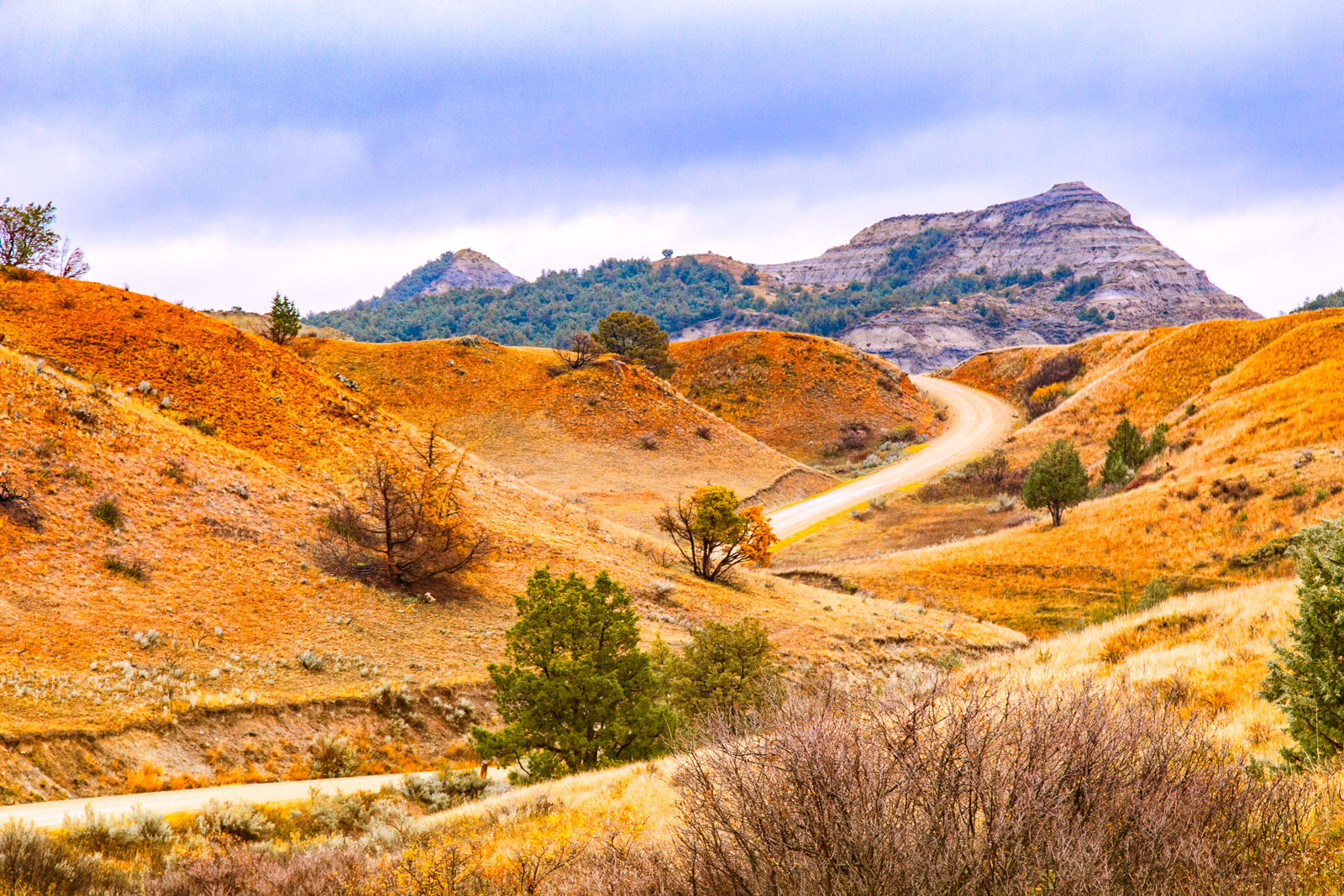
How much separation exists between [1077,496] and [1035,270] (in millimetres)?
161076

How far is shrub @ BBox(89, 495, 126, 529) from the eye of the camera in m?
14.6

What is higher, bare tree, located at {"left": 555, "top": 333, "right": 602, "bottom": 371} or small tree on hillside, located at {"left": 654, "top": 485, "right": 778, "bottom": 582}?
bare tree, located at {"left": 555, "top": 333, "right": 602, "bottom": 371}

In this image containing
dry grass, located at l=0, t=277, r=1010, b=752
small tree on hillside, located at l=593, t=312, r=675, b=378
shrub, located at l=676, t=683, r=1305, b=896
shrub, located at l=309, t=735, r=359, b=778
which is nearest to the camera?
shrub, located at l=676, t=683, r=1305, b=896

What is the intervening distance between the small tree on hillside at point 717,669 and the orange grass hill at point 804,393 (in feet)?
141

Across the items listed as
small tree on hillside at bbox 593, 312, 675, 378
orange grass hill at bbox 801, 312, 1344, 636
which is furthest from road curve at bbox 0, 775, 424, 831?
small tree on hillside at bbox 593, 312, 675, 378

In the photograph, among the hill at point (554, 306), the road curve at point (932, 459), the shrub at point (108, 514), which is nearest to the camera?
the shrub at point (108, 514)

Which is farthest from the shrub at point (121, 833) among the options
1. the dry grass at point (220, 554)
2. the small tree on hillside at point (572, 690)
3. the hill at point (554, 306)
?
the hill at point (554, 306)

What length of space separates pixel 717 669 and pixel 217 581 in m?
10.4

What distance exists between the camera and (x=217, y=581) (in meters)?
14.8

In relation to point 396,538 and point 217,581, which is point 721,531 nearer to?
point 396,538

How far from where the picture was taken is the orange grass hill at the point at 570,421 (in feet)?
140

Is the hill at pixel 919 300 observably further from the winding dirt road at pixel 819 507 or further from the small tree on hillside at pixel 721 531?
the small tree on hillside at pixel 721 531

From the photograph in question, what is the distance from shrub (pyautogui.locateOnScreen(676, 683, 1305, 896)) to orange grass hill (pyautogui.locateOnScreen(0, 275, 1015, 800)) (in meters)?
9.56

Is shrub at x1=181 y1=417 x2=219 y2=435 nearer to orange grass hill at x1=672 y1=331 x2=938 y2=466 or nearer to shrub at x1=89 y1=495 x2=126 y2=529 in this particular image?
shrub at x1=89 y1=495 x2=126 y2=529
